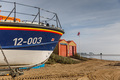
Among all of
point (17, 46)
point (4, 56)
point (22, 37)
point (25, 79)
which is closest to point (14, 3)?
point (22, 37)

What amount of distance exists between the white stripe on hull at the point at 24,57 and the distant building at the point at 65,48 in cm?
1273

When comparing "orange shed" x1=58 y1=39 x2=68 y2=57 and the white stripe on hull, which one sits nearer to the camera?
the white stripe on hull

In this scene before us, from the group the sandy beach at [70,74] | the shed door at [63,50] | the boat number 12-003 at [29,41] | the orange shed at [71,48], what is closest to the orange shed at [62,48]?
the shed door at [63,50]

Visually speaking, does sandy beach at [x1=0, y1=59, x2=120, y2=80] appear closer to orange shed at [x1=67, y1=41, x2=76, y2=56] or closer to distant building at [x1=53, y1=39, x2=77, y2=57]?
distant building at [x1=53, y1=39, x2=77, y2=57]

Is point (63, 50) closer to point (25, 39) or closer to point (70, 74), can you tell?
point (70, 74)

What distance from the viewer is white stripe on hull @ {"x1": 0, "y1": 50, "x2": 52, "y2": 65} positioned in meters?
3.95

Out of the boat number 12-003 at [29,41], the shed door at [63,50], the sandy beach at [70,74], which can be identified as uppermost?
the boat number 12-003 at [29,41]

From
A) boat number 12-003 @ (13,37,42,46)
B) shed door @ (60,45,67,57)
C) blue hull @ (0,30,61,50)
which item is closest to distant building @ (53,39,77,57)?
shed door @ (60,45,67,57)

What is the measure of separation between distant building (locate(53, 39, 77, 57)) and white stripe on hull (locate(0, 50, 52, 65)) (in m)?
12.7

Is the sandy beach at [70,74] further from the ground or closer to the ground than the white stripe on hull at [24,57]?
closer to the ground

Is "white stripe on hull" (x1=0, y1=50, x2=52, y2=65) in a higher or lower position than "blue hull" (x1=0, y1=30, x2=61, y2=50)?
lower

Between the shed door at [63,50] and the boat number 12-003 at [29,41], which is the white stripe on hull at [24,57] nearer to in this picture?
the boat number 12-003 at [29,41]

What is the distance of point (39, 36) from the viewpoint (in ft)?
14.3

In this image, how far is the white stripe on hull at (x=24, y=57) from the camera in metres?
3.95
